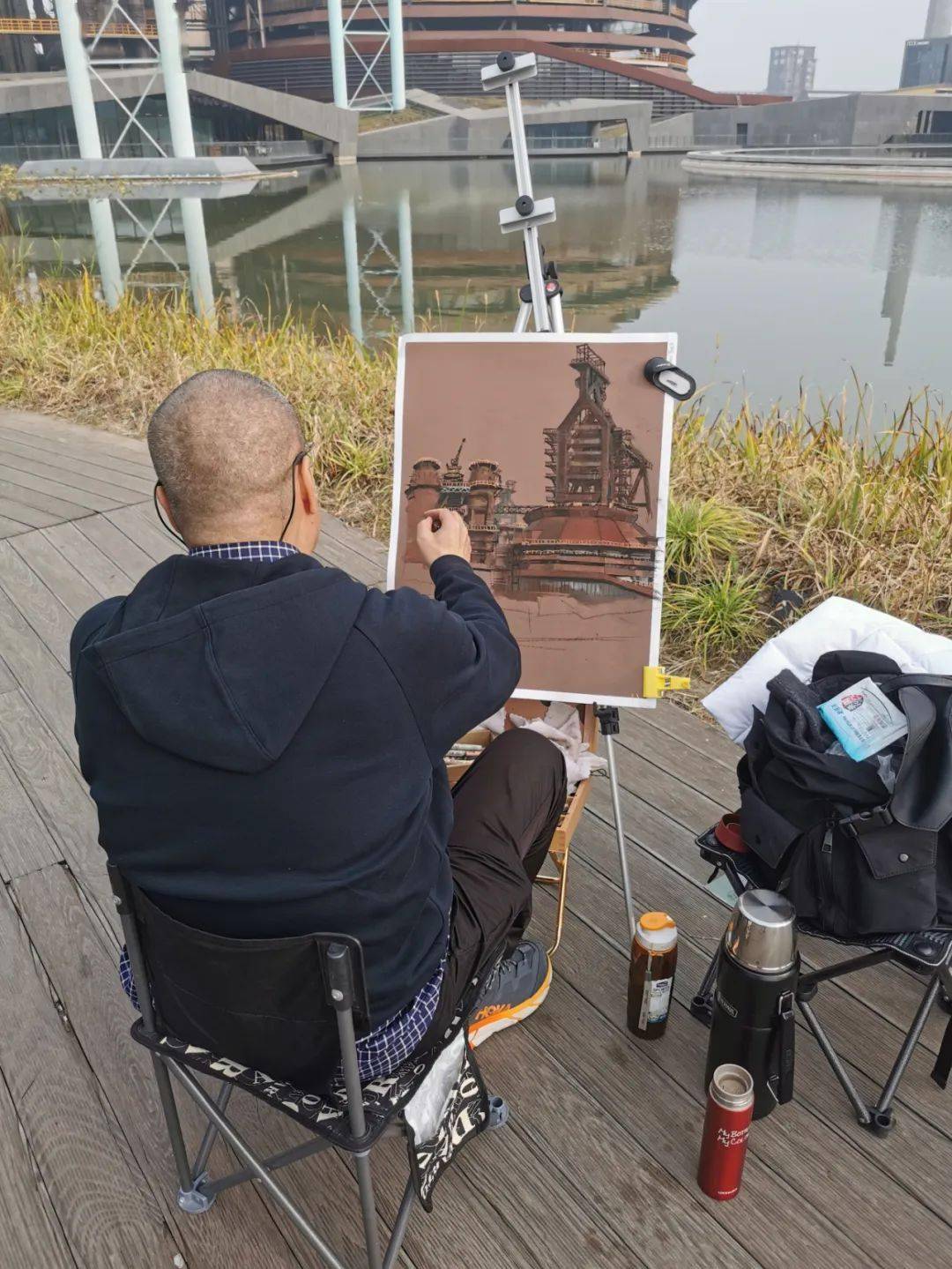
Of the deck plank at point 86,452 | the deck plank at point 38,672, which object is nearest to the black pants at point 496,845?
the deck plank at point 38,672

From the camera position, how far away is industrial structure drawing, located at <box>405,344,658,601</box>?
194 centimetres

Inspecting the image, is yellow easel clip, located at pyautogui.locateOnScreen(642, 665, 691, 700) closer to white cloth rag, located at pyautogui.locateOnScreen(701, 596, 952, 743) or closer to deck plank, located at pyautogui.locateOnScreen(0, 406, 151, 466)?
white cloth rag, located at pyautogui.locateOnScreen(701, 596, 952, 743)

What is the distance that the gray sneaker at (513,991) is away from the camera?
1787 mm

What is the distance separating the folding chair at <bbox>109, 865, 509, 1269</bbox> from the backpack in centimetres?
62

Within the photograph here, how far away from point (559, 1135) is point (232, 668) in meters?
1.19

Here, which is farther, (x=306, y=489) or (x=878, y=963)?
(x=878, y=963)

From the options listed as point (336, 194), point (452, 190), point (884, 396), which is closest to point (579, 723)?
point (884, 396)

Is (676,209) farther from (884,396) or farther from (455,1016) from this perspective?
(455,1016)

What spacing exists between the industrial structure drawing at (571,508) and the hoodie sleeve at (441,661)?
0.73 metres

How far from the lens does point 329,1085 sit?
3.94ft

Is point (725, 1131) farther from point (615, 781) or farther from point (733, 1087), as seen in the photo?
point (615, 781)


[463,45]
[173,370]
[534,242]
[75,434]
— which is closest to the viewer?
[534,242]

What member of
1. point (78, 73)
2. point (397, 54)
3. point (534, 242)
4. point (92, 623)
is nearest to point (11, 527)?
point (534, 242)

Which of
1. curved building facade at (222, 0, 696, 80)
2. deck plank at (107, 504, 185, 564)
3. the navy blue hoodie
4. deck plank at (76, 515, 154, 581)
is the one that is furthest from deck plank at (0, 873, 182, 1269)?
curved building facade at (222, 0, 696, 80)
